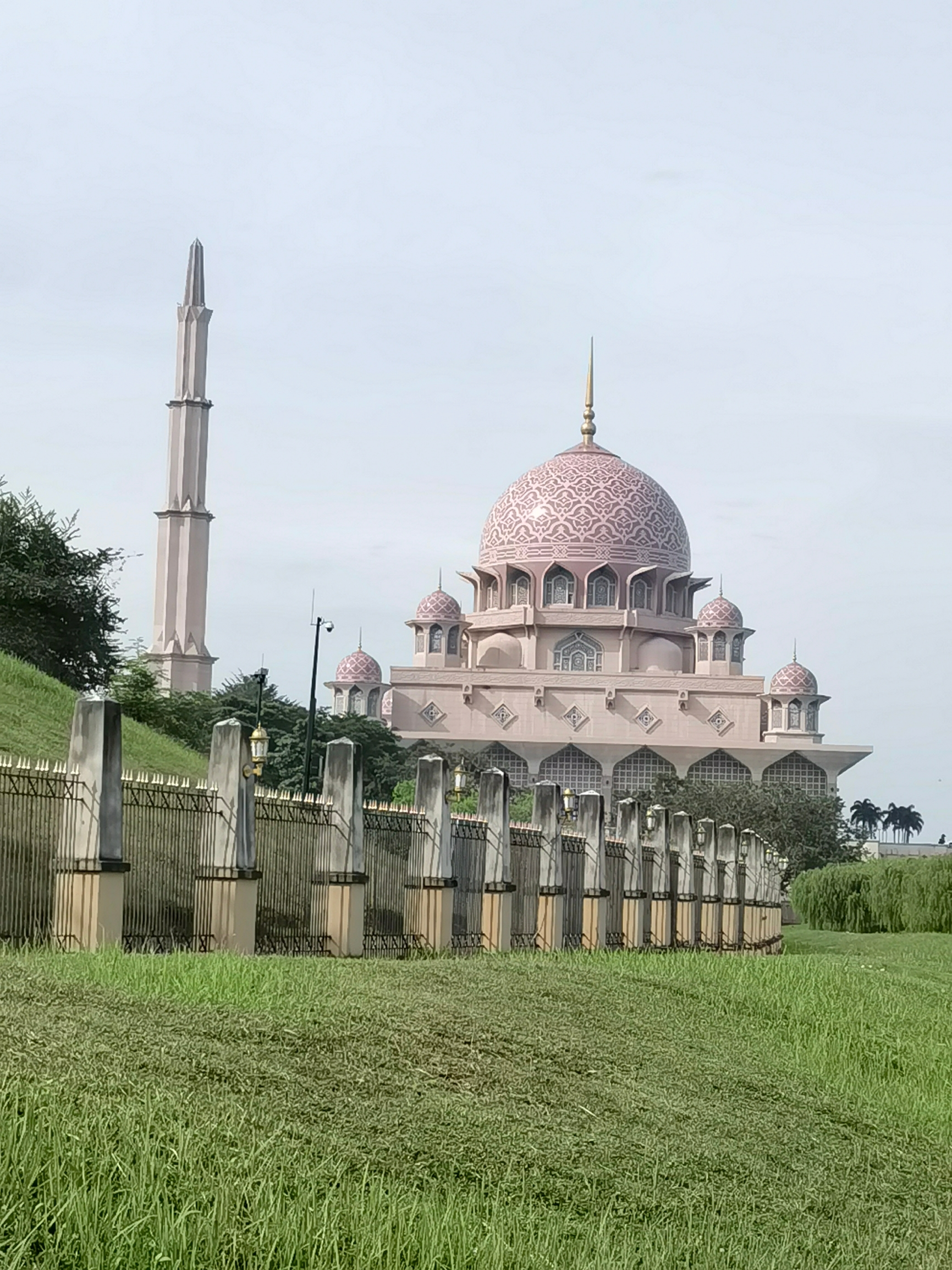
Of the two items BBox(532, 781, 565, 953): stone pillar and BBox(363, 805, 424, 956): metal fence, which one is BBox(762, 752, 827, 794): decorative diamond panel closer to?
BBox(532, 781, 565, 953): stone pillar

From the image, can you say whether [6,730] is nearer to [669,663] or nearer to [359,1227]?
[359,1227]

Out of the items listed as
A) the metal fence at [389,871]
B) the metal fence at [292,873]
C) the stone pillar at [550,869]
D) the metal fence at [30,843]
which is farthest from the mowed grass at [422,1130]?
the stone pillar at [550,869]

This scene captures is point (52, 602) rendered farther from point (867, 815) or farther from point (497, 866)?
point (867, 815)

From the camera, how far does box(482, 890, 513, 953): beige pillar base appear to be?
54.9ft

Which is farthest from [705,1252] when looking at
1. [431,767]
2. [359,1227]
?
[431,767]

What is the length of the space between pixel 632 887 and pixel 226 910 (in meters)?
10.6

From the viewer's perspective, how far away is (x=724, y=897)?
2989cm

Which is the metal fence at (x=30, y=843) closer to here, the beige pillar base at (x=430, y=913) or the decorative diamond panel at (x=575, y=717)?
the beige pillar base at (x=430, y=913)

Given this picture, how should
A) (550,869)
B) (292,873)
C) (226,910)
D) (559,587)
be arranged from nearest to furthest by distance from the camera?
1. (226,910)
2. (292,873)
3. (550,869)
4. (559,587)

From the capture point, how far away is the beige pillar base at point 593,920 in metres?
20.2

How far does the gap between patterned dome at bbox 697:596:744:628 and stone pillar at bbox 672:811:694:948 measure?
48952 millimetres

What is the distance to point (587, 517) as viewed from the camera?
7475 cm

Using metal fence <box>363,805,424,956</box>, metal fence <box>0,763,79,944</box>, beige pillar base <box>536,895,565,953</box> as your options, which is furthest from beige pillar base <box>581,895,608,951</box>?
metal fence <box>0,763,79,944</box>

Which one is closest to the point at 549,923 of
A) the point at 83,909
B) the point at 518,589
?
the point at 83,909
